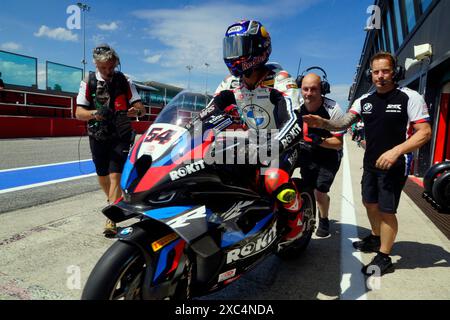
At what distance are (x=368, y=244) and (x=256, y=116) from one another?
2200 millimetres

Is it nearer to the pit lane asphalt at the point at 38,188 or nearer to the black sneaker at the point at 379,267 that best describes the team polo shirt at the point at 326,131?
the black sneaker at the point at 379,267

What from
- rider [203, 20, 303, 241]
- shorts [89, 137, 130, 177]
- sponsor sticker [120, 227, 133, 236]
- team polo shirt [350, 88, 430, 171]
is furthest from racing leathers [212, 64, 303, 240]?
shorts [89, 137, 130, 177]

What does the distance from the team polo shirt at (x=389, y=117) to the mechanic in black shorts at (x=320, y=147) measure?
0.68 metres

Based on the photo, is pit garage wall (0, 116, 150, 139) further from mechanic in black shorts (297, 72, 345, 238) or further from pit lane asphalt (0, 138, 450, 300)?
mechanic in black shorts (297, 72, 345, 238)

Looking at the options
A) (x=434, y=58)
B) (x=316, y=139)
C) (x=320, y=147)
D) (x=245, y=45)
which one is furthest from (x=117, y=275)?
(x=434, y=58)

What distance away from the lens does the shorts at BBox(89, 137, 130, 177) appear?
404 cm

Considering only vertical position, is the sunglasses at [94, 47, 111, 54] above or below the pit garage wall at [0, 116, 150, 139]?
above

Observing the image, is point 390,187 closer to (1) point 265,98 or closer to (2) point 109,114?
(1) point 265,98

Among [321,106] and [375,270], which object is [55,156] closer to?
[321,106]

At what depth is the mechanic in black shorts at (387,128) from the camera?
329 cm

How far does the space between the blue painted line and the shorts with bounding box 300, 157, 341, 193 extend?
3791 millimetres

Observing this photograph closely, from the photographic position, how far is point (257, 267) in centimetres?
345

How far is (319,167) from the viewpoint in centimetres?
451

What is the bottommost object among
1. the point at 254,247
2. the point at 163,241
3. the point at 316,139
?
the point at 254,247
